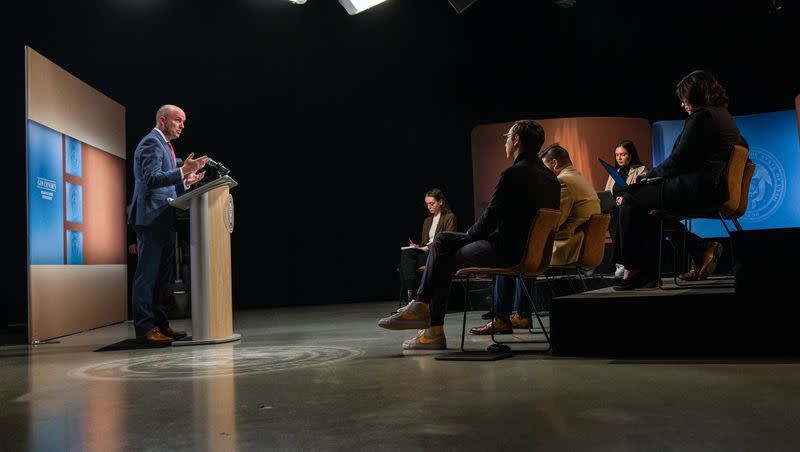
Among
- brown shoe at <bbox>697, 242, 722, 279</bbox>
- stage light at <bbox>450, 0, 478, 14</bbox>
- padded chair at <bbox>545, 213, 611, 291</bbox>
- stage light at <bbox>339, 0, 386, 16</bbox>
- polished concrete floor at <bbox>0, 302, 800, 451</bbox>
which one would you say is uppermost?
stage light at <bbox>339, 0, 386, 16</bbox>

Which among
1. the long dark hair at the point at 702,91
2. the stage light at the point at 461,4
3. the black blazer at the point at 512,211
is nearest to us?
the black blazer at the point at 512,211

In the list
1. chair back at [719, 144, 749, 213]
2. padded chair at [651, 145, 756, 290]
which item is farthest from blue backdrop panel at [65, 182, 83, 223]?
chair back at [719, 144, 749, 213]

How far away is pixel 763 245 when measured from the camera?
3.06 m

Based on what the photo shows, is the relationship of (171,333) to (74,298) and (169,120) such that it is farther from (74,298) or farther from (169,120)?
(74,298)

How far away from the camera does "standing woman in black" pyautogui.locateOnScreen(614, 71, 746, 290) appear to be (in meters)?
3.44

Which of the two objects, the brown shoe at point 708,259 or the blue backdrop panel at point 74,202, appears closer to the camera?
the brown shoe at point 708,259

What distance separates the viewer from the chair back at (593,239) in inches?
155

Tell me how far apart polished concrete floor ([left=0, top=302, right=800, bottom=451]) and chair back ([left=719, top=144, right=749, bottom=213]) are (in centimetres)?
84

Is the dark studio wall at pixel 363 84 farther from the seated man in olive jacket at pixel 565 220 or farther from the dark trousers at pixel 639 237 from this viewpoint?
the dark trousers at pixel 639 237

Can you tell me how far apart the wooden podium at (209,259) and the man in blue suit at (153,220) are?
Result: 6.3 inches

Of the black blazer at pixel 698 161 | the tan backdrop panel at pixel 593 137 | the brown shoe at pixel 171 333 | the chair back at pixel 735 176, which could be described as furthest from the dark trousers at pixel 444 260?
the tan backdrop panel at pixel 593 137

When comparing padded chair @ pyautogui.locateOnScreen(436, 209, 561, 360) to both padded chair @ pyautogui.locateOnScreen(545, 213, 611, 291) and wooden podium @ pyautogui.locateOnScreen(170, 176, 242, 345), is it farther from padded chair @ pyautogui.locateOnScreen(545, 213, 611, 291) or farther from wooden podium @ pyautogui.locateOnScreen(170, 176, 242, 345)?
wooden podium @ pyautogui.locateOnScreen(170, 176, 242, 345)

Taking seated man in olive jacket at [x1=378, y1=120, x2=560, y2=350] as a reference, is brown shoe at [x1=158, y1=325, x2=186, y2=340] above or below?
below

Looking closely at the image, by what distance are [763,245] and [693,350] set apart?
534mm
